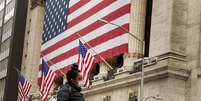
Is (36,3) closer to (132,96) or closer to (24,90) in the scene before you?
(24,90)

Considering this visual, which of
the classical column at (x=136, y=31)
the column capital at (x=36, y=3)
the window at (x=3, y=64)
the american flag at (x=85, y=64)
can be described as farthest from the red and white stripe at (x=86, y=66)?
the window at (x=3, y=64)

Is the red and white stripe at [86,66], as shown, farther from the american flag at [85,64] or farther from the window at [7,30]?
the window at [7,30]

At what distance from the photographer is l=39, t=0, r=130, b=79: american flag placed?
34750 mm

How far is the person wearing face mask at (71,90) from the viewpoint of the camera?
668 cm

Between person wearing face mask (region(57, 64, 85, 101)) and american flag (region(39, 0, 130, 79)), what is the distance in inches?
1052

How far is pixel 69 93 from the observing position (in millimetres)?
6754

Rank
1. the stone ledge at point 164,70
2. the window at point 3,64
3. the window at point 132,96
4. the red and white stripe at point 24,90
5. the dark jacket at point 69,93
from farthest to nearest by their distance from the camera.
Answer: the window at point 3,64, the red and white stripe at point 24,90, the window at point 132,96, the stone ledge at point 164,70, the dark jacket at point 69,93

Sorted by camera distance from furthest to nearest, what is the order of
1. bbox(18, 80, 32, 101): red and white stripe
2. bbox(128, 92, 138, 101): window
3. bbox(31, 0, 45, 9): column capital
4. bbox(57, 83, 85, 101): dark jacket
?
bbox(31, 0, 45, 9): column capital
bbox(18, 80, 32, 101): red and white stripe
bbox(128, 92, 138, 101): window
bbox(57, 83, 85, 101): dark jacket

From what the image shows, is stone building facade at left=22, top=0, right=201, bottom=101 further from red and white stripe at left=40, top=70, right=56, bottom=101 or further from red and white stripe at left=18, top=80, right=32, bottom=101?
red and white stripe at left=18, top=80, right=32, bottom=101

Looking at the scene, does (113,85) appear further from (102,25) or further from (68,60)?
(68,60)

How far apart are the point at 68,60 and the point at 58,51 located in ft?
9.80

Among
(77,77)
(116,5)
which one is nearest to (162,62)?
(116,5)

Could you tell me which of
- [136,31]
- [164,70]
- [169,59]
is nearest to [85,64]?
[164,70]

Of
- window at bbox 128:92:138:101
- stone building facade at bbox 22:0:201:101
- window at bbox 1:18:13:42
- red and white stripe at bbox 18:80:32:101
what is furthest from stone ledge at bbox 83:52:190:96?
window at bbox 1:18:13:42
